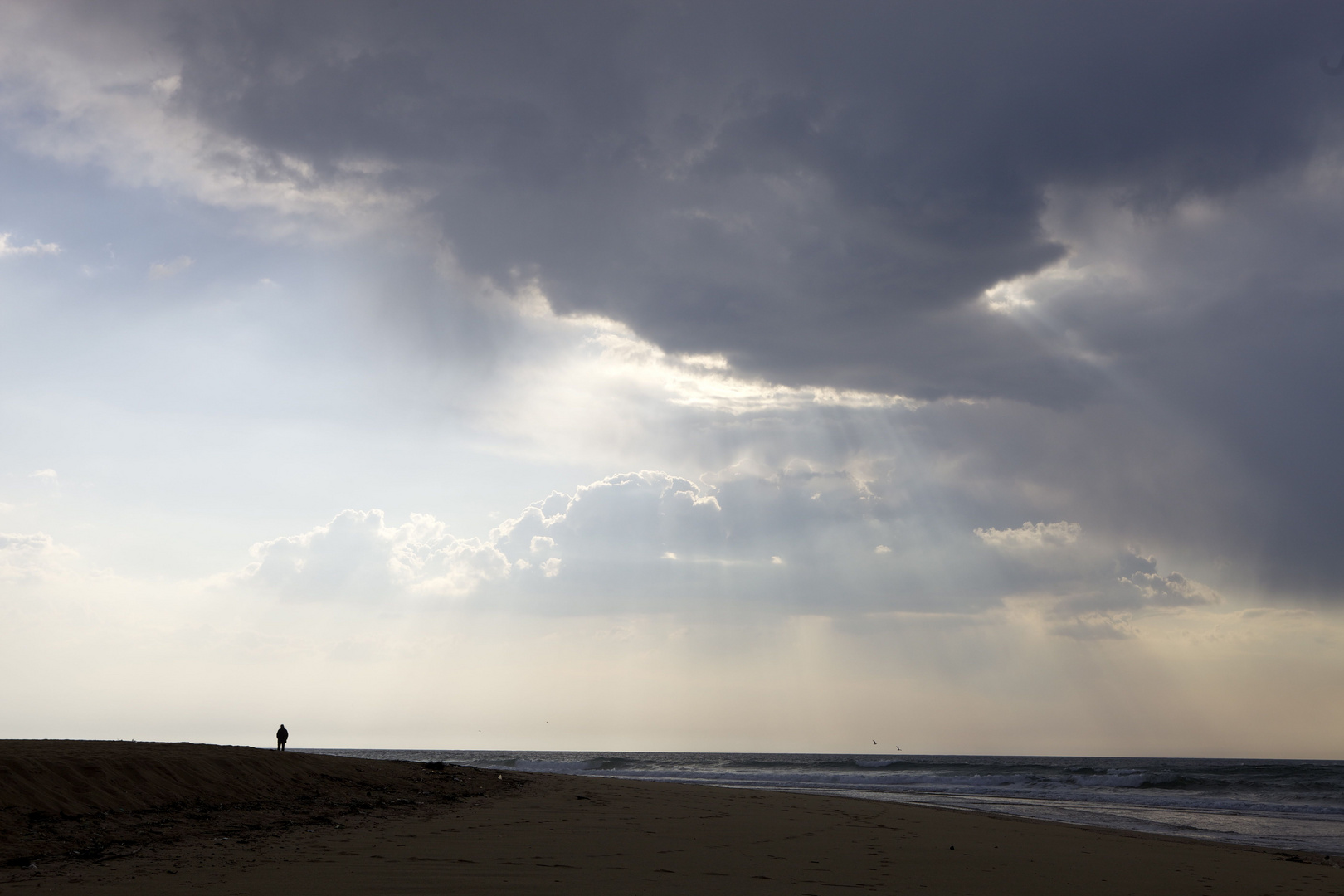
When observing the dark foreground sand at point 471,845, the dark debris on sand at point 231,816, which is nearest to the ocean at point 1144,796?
the dark foreground sand at point 471,845

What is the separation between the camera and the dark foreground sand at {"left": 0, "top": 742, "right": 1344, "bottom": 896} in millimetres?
8891

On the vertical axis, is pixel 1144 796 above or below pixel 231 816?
below

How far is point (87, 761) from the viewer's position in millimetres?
12672

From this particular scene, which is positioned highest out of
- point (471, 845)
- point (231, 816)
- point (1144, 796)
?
point (231, 816)

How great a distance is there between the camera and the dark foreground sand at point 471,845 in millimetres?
8891

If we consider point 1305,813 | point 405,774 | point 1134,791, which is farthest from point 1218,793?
point 405,774

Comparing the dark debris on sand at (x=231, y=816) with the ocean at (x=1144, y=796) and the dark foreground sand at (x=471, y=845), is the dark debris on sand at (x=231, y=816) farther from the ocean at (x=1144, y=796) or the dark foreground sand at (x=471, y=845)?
the ocean at (x=1144, y=796)

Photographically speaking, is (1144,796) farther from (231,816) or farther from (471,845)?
(231,816)

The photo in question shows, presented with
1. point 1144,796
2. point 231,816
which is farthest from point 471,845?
point 1144,796

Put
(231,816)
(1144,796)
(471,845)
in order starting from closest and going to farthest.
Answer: (471,845) → (231,816) → (1144,796)

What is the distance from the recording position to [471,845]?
11.5 meters

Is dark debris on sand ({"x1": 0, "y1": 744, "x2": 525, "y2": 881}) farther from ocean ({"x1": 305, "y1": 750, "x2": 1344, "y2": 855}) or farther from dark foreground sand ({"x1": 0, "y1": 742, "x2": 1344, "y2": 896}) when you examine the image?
ocean ({"x1": 305, "y1": 750, "x2": 1344, "y2": 855})

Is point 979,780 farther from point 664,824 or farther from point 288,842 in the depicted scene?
point 288,842

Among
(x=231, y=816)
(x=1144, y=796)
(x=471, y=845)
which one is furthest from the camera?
(x=1144, y=796)
